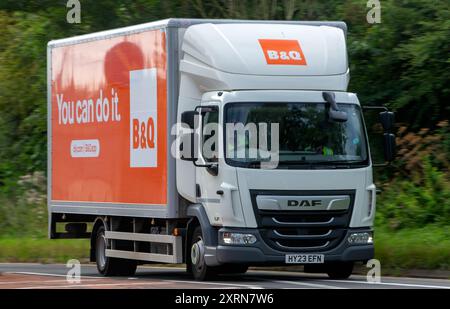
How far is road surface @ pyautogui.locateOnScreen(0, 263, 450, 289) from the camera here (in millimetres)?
18375

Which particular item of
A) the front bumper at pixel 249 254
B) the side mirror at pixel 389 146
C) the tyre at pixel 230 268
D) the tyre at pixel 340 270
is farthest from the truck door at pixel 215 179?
the side mirror at pixel 389 146

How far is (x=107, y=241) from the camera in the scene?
22.5 meters

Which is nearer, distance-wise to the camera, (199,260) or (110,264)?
(199,260)

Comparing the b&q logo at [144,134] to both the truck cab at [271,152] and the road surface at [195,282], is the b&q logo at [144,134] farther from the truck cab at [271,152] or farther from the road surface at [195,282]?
the road surface at [195,282]

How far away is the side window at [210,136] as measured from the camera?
19062mm

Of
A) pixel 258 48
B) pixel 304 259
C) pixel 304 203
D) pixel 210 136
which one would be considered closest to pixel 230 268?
pixel 304 259

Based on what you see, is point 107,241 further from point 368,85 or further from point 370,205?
point 368,85

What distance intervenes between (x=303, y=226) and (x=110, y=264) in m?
4.80

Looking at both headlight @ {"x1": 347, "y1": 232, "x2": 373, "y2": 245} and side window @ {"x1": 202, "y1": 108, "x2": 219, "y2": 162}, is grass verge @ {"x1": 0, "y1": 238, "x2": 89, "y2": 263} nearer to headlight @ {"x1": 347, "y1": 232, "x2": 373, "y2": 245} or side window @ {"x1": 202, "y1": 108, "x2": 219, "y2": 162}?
side window @ {"x1": 202, "y1": 108, "x2": 219, "y2": 162}

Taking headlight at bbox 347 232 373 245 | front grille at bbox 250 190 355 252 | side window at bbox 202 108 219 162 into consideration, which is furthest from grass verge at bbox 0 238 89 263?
headlight at bbox 347 232 373 245

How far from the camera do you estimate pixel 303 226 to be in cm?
1898

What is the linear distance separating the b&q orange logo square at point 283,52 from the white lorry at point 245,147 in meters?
0.01

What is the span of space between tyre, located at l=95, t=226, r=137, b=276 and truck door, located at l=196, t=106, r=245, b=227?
362 centimetres

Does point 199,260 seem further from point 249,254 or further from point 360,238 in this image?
point 360,238
